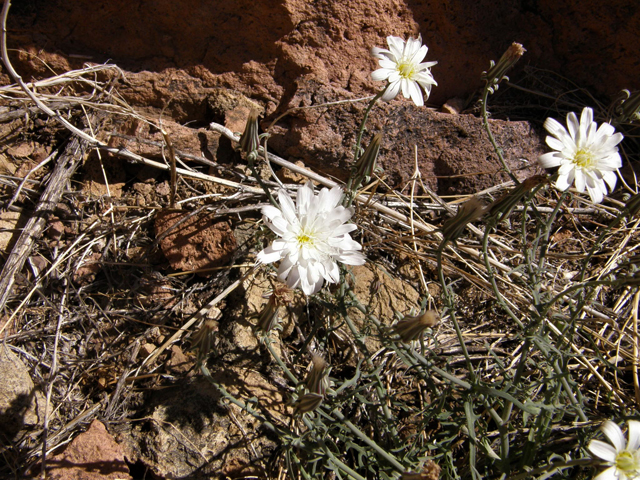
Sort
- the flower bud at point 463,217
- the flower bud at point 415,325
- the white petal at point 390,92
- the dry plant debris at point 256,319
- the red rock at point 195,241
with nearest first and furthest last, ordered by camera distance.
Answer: the flower bud at point 415,325
the flower bud at point 463,217
the dry plant debris at point 256,319
the white petal at point 390,92
the red rock at point 195,241

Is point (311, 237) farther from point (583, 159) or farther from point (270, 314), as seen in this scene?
point (583, 159)

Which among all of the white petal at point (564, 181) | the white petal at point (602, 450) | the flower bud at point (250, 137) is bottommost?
the white petal at point (602, 450)

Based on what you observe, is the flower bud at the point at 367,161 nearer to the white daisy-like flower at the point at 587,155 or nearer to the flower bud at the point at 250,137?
the flower bud at the point at 250,137

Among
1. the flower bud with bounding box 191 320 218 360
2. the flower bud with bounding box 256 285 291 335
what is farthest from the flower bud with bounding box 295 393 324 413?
the flower bud with bounding box 191 320 218 360

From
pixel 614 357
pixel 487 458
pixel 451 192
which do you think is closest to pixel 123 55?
pixel 451 192

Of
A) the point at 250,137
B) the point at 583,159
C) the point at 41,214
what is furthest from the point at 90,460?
the point at 583,159

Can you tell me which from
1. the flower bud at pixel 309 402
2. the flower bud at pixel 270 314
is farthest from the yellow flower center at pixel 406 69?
the flower bud at pixel 309 402
